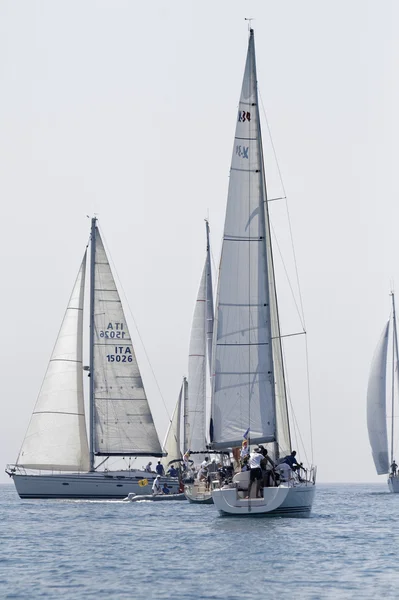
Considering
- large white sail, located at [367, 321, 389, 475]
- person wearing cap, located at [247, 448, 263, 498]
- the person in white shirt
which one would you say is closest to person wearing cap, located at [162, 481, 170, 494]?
the person in white shirt

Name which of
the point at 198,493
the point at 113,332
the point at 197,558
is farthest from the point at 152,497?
the point at 197,558

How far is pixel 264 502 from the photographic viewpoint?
30.4 metres

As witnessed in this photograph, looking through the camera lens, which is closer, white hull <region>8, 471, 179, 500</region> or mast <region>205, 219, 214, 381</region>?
white hull <region>8, 471, 179, 500</region>

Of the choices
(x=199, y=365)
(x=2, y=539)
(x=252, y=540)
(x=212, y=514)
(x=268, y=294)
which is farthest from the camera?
(x=199, y=365)

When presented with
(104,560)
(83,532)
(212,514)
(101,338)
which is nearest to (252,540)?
(104,560)

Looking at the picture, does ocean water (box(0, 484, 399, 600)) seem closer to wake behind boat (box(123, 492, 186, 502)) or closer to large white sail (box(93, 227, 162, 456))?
wake behind boat (box(123, 492, 186, 502))

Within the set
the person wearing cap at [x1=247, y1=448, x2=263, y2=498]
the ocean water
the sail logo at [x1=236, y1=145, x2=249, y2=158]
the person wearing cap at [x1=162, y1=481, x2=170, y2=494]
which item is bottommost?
the ocean water

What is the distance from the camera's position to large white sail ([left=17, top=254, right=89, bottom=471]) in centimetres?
4944

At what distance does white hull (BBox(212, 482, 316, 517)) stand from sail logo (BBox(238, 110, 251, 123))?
33.1 feet

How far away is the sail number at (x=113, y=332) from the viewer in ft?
170

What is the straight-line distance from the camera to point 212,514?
38844 mm

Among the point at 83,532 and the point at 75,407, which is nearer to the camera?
the point at 83,532

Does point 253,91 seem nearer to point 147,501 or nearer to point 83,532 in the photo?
point 83,532

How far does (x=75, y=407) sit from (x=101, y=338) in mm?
3174
